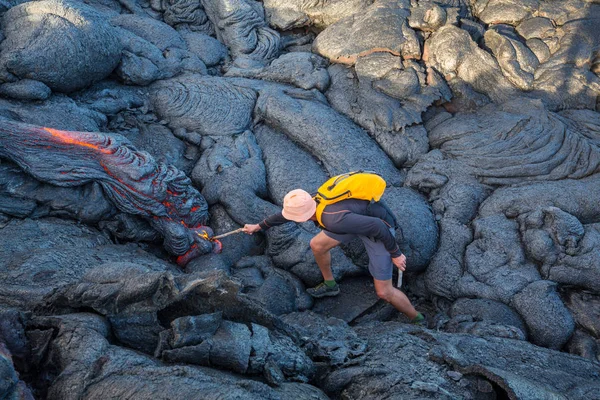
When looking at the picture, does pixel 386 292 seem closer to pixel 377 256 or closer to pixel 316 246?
pixel 377 256

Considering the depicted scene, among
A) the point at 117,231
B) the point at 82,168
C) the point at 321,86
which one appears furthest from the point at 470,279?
the point at 82,168

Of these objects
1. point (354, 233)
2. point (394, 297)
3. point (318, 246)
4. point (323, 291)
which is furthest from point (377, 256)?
point (323, 291)

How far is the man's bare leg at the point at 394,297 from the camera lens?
5379mm

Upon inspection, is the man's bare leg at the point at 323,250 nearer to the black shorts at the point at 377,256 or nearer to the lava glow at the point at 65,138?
the black shorts at the point at 377,256

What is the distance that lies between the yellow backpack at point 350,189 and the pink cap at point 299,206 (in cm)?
10

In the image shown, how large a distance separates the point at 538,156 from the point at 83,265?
5214 millimetres

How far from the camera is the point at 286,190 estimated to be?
6.46 metres

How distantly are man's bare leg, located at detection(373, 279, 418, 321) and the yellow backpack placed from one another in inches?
37.2

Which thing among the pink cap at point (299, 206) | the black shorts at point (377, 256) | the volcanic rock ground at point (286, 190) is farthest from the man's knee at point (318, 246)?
the pink cap at point (299, 206)

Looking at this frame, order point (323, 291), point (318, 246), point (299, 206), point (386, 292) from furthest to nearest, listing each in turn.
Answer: point (323, 291), point (318, 246), point (386, 292), point (299, 206)

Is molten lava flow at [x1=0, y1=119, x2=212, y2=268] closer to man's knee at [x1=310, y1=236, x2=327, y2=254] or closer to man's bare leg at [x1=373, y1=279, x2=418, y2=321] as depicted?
man's knee at [x1=310, y1=236, x2=327, y2=254]

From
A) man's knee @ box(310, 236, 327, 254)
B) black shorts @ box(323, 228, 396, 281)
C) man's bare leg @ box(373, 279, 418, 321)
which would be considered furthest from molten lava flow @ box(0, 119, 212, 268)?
man's bare leg @ box(373, 279, 418, 321)

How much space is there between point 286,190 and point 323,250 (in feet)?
3.93

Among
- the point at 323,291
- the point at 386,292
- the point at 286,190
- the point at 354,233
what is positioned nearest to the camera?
the point at 354,233
